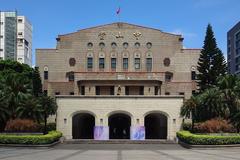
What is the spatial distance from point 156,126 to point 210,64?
11.0 metres

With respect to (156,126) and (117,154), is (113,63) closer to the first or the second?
(156,126)

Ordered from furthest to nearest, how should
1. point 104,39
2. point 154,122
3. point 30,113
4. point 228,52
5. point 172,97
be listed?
point 228,52 < point 104,39 < point 154,122 < point 172,97 < point 30,113

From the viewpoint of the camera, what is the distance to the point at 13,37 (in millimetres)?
121125

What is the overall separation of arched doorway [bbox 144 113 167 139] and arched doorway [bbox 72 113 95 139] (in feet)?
23.7

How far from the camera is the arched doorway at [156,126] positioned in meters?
54.8

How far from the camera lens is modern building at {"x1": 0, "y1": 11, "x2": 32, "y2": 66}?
4661 inches

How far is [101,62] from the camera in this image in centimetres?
6419

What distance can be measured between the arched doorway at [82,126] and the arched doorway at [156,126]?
722cm

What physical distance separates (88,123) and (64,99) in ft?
28.4

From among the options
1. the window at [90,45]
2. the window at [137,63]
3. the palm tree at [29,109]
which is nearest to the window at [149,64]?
the window at [137,63]

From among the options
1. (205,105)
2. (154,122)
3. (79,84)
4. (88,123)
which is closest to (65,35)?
(79,84)

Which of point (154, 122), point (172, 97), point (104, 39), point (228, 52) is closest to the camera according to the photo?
point (172, 97)

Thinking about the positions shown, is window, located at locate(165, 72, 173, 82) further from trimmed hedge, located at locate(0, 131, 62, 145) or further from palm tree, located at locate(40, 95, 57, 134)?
trimmed hedge, located at locate(0, 131, 62, 145)

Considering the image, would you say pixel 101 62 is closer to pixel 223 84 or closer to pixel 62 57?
pixel 62 57
